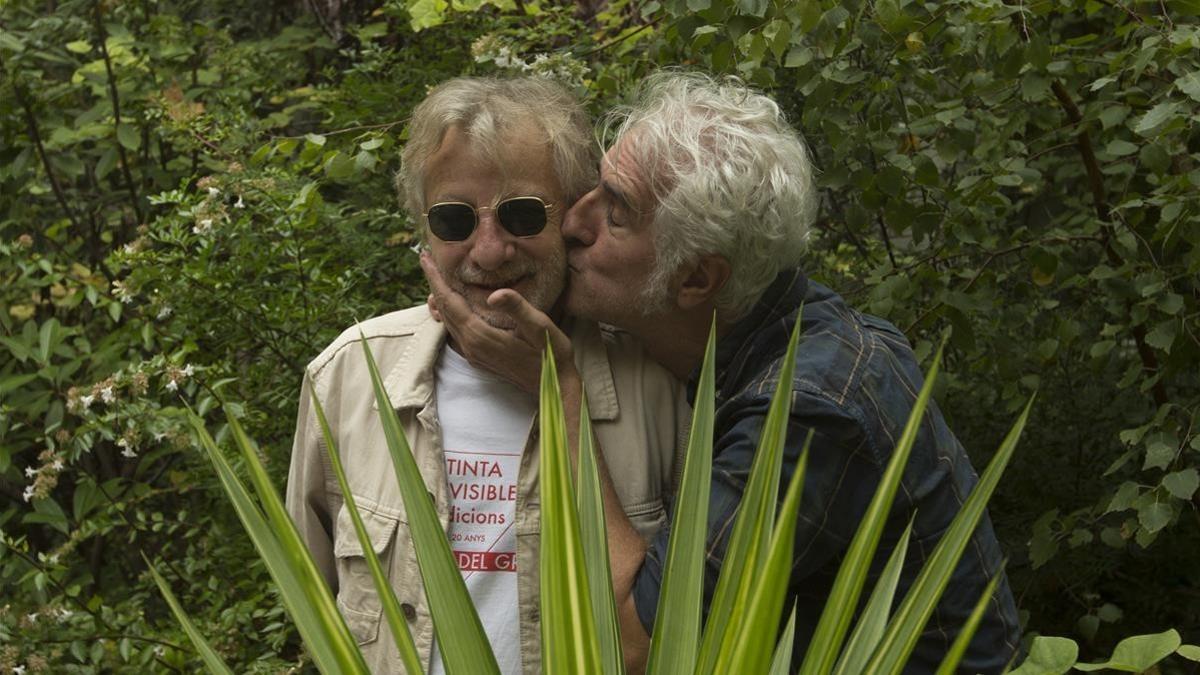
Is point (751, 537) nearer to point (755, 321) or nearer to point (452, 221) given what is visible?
point (755, 321)

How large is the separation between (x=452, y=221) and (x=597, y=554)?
838 millimetres

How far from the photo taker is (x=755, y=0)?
273 centimetres

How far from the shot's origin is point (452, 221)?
2.26m

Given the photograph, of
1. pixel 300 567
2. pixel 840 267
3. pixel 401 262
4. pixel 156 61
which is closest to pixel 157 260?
pixel 401 262

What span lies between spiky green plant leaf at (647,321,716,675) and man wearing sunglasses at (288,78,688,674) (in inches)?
23.1

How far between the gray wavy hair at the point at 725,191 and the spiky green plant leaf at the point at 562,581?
0.77m

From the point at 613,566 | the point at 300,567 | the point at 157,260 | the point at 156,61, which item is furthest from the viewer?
the point at 156,61

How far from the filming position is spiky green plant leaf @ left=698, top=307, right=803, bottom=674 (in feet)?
4.42

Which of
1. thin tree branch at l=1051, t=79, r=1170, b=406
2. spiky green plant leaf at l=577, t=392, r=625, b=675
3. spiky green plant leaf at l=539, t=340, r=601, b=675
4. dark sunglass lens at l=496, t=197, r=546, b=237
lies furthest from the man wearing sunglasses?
thin tree branch at l=1051, t=79, r=1170, b=406

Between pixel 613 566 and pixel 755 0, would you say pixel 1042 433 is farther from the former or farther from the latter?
pixel 613 566

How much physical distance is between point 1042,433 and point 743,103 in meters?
1.97

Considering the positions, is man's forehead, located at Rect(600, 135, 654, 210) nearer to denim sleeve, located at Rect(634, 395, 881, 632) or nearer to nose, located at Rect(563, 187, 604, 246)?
nose, located at Rect(563, 187, 604, 246)

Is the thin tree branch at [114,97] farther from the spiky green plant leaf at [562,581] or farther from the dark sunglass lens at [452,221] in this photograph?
the spiky green plant leaf at [562,581]

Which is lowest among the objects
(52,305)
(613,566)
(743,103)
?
(52,305)
